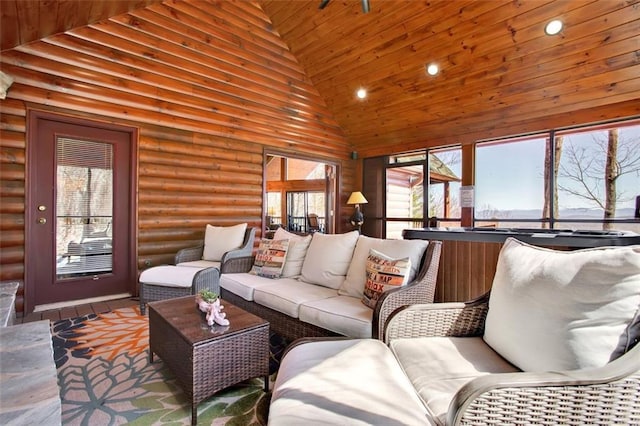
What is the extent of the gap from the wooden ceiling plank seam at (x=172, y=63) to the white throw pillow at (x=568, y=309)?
4376mm

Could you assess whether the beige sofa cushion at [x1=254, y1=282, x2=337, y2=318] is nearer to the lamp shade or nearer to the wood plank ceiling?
the wood plank ceiling

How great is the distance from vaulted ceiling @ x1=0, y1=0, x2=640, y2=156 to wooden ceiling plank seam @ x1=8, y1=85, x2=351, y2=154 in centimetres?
48

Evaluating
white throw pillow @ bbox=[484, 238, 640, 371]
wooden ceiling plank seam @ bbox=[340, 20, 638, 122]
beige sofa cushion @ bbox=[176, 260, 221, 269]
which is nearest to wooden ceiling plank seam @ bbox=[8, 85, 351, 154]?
beige sofa cushion @ bbox=[176, 260, 221, 269]

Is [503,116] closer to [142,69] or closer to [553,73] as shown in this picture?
[553,73]

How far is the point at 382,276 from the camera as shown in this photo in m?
2.13

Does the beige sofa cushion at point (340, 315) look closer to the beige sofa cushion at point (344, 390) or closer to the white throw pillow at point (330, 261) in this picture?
the white throw pillow at point (330, 261)

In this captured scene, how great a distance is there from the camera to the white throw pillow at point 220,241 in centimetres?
401

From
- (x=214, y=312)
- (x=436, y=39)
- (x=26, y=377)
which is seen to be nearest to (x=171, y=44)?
(x=436, y=39)

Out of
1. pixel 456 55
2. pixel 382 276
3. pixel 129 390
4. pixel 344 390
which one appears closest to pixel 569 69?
pixel 456 55

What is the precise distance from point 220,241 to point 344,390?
3.23 meters

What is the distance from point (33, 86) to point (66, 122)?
0.42 m

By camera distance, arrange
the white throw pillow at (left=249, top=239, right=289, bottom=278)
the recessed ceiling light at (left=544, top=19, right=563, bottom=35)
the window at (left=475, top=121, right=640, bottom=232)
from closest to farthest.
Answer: the white throw pillow at (left=249, top=239, right=289, bottom=278) < the recessed ceiling light at (left=544, top=19, right=563, bottom=35) < the window at (left=475, top=121, right=640, bottom=232)

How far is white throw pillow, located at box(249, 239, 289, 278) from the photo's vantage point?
306cm

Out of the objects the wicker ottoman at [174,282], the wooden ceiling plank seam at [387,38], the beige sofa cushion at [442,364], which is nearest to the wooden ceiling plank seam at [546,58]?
the wooden ceiling plank seam at [387,38]
